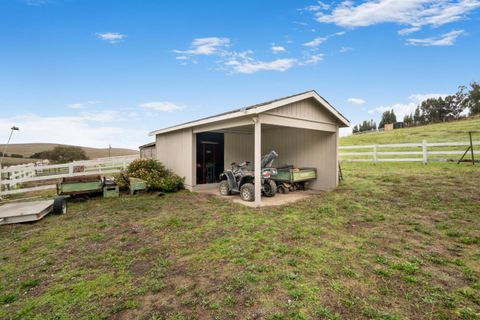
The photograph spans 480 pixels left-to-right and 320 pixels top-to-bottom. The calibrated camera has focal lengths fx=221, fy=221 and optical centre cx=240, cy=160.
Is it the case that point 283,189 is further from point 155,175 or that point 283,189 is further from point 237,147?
point 155,175

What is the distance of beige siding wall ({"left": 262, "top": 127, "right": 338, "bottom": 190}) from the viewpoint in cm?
877

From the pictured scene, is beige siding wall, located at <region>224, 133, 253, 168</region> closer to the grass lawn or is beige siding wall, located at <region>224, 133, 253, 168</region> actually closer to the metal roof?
the metal roof

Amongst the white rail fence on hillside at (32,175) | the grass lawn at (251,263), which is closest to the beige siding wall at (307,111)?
the grass lawn at (251,263)

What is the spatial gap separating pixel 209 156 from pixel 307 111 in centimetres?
519

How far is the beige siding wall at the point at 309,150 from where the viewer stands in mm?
8766

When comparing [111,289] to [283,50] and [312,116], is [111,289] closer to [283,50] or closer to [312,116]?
[312,116]

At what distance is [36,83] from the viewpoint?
996cm

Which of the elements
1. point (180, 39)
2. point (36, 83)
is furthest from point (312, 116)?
point (36, 83)

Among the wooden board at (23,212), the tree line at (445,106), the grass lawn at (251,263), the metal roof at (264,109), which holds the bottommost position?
the grass lawn at (251,263)

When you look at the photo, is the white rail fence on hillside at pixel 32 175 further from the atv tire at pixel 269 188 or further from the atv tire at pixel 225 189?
the atv tire at pixel 269 188

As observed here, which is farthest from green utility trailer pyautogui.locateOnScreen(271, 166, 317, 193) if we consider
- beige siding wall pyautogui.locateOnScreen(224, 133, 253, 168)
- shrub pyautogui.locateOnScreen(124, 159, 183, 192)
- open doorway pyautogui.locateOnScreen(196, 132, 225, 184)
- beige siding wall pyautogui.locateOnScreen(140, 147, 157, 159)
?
beige siding wall pyautogui.locateOnScreen(140, 147, 157, 159)

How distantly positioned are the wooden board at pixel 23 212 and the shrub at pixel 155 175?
3257mm

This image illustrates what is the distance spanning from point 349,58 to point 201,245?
1180cm

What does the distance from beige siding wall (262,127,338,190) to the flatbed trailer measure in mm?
8164
